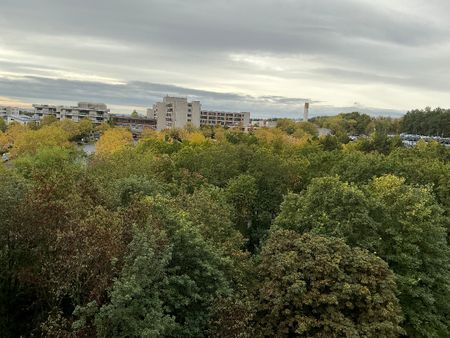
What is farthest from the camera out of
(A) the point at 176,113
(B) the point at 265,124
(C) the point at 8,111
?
(C) the point at 8,111

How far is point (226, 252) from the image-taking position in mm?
16562

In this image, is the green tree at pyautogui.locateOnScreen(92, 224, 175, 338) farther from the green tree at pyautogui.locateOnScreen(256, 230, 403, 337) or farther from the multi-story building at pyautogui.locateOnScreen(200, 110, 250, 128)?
the multi-story building at pyautogui.locateOnScreen(200, 110, 250, 128)

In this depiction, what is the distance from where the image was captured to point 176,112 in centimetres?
12206

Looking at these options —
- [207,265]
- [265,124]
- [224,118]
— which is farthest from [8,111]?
[207,265]

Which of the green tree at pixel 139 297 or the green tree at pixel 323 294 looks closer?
the green tree at pixel 139 297

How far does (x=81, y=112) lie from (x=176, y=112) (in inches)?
1056

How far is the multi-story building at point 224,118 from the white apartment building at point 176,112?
2269 cm

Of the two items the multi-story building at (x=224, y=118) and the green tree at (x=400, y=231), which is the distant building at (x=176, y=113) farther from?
the green tree at (x=400, y=231)

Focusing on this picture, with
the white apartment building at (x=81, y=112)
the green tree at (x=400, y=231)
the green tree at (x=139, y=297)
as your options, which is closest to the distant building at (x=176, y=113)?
the white apartment building at (x=81, y=112)

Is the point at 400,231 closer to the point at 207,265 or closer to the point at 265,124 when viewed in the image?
the point at 207,265

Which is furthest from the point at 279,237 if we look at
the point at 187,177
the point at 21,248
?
the point at 187,177

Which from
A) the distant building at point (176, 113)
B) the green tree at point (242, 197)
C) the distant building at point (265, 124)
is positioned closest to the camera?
the green tree at point (242, 197)

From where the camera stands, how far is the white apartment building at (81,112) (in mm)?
125688

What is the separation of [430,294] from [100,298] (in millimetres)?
14290
